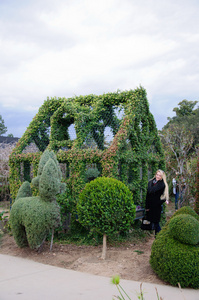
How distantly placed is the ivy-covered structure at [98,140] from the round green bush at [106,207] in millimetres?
949

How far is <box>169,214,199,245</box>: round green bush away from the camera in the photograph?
165 inches

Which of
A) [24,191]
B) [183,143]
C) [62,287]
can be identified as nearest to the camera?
[62,287]

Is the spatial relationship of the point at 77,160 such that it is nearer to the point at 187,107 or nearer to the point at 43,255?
the point at 43,255

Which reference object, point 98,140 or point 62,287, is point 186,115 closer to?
point 98,140

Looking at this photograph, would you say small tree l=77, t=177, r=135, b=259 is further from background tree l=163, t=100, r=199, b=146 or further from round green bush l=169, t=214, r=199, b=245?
background tree l=163, t=100, r=199, b=146

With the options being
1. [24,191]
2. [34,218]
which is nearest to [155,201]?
[34,218]

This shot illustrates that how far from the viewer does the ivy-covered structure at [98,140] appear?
671 centimetres

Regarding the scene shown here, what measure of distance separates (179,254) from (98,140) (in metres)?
4.80

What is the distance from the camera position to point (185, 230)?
13.9 ft

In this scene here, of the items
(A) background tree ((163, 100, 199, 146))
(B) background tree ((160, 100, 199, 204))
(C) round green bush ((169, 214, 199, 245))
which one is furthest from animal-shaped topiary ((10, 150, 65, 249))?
(A) background tree ((163, 100, 199, 146))

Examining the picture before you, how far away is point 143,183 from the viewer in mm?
7746

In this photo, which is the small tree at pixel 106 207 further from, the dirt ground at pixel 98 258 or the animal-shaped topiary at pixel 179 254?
the animal-shaped topiary at pixel 179 254

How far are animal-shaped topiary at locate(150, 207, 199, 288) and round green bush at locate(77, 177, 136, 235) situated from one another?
40.0 inches

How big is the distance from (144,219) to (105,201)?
Answer: 6.49ft
